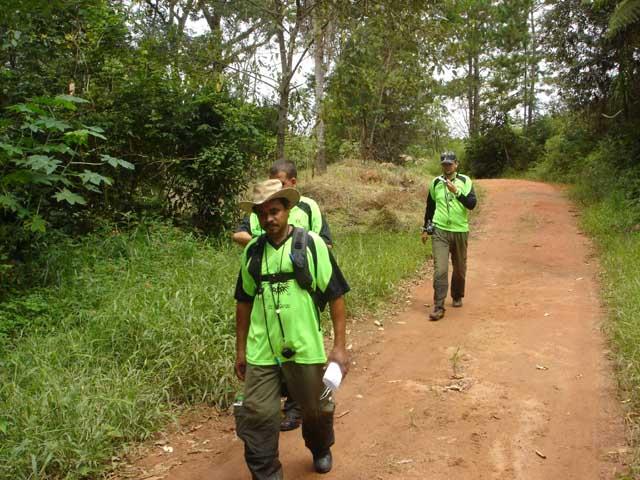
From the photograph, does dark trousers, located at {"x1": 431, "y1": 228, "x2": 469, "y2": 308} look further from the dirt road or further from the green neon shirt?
the dirt road

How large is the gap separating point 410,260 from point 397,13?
14.2ft

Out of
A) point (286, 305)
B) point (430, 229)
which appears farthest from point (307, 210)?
point (430, 229)

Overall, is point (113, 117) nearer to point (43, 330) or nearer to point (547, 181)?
point (43, 330)

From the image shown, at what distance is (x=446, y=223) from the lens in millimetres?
7031

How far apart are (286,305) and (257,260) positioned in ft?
0.96

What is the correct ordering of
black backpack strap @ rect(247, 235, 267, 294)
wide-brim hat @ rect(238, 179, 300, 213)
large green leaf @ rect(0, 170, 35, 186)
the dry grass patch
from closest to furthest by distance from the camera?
wide-brim hat @ rect(238, 179, 300, 213) < black backpack strap @ rect(247, 235, 267, 294) < large green leaf @ rect(0, 170, 35, 186) < the dry grass patch

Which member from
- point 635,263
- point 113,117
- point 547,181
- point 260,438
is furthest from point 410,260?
point 547,181

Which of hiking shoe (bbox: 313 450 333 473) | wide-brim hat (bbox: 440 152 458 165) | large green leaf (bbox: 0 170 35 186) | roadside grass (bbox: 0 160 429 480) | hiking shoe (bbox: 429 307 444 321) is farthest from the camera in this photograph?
hiking shoe (bbox: 429 307 444 321)

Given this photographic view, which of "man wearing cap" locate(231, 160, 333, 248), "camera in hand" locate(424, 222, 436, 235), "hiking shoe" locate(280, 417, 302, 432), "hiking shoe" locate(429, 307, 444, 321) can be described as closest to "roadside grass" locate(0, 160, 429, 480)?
"hiking shoe" locate(280, 417, 302, 432)

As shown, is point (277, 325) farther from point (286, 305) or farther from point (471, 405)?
point (471, 405)

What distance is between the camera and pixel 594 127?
19.1m

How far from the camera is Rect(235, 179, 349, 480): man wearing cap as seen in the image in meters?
3.10

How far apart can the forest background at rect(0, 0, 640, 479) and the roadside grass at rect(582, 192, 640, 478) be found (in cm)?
4

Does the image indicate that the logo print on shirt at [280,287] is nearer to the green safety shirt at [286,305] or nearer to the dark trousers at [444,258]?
the green safety shirt at [286,305]
